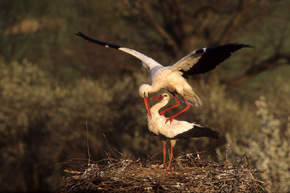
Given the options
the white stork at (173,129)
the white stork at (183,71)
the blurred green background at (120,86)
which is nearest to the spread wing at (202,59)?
the white stork at (183,71)

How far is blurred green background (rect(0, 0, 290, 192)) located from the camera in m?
19.0

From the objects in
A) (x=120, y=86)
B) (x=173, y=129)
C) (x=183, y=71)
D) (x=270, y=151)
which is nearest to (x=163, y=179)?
(x=173, y=129)

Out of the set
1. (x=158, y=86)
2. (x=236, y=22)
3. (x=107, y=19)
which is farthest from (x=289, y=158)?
(x=107, y=19)

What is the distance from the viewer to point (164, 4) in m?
24.8

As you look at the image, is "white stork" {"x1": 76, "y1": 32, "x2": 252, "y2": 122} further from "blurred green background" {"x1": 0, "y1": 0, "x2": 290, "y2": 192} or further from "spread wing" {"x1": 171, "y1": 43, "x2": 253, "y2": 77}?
"blurred green background" {"x1": 0, "y1": 0, "x2": 290, "y2": 192}

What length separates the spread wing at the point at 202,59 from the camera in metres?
7.55

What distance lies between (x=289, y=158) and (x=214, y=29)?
1387cm

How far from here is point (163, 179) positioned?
22.3 ft

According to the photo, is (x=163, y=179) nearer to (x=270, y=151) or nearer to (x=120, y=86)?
(x=270, y=151)

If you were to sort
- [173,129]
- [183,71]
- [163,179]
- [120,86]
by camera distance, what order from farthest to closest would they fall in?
[120,86] → [183,71] → [173,129] → [163,179]

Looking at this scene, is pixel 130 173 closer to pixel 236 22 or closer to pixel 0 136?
pixel 0 136

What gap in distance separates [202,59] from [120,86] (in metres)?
12.7

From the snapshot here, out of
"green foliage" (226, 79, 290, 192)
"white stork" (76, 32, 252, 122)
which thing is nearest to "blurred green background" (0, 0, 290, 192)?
"green foliage" (226, 79, 290, 192)

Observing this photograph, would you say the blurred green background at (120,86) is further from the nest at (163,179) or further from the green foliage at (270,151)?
the nest at (163,179)
